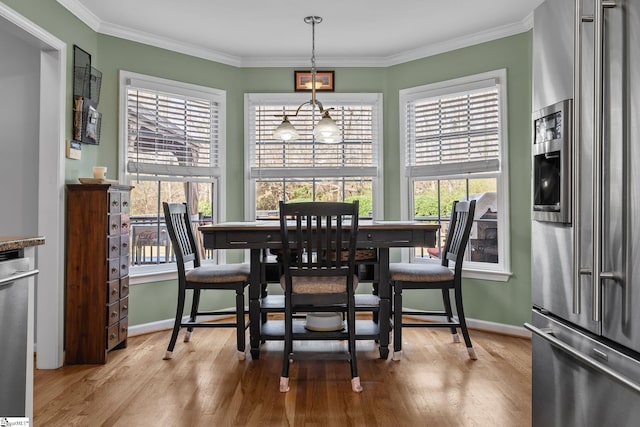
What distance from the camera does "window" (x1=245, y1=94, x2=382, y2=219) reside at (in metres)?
4.53

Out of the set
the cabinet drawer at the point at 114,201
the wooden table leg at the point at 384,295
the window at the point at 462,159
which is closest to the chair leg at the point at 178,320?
the cabinet drawer at the point at 114,201

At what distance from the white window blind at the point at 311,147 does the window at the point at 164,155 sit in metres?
0.39

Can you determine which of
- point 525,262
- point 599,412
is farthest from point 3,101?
point 525,262

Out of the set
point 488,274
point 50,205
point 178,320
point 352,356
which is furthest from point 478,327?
point 50,205

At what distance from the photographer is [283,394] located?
2.52 m

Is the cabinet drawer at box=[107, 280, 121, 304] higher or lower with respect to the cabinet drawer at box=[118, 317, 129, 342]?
higher

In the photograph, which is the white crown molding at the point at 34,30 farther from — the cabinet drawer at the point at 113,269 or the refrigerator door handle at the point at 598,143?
the refrigerator door handle at the point at 598,143

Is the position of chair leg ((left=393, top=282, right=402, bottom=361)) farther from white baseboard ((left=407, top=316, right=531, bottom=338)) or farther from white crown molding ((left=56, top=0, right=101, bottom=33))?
white crown molding ((left=56, top=0, right=101, bottom=33))

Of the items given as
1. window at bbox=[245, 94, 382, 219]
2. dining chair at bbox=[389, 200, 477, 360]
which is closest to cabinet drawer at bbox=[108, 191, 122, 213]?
window at bbox=[245, 94, 382, 219]

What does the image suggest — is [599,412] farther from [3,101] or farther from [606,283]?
[3,101]

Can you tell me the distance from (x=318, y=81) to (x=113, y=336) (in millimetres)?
2943

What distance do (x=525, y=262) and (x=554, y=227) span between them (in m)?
2.53

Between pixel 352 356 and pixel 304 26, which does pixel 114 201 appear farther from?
pixel 304 26

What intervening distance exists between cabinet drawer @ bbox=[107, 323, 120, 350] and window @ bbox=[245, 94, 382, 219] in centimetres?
169
